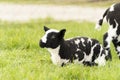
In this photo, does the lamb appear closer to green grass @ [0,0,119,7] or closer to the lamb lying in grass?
the lamb lying in grass

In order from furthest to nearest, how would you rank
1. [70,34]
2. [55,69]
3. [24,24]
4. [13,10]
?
[13,10] < [24,24] < [70,34] < [55,69]

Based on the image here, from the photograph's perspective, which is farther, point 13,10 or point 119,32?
point 13,10

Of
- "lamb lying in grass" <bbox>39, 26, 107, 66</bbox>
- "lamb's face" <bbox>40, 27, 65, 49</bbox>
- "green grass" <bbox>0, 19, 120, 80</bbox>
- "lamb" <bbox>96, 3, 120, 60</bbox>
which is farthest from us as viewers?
"lamb" <bbox>96, 3, 120, 60</bbox>

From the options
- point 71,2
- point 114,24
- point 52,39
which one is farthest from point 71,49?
point 71,2

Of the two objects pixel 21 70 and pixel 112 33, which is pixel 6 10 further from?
pixel 21 70

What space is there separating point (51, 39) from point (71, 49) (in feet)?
1.78

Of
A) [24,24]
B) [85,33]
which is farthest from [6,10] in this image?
[85,33]

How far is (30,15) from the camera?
65.6 feet

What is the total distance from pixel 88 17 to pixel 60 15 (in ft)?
3.88

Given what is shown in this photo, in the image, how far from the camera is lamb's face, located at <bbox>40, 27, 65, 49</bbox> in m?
8.15

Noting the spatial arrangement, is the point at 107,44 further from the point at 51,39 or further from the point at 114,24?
the point at 51,39

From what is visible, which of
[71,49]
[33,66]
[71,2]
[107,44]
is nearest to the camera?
[33,66]

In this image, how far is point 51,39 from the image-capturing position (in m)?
8.27

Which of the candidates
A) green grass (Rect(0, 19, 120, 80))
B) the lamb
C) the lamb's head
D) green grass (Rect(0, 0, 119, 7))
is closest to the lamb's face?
the lamb's head
